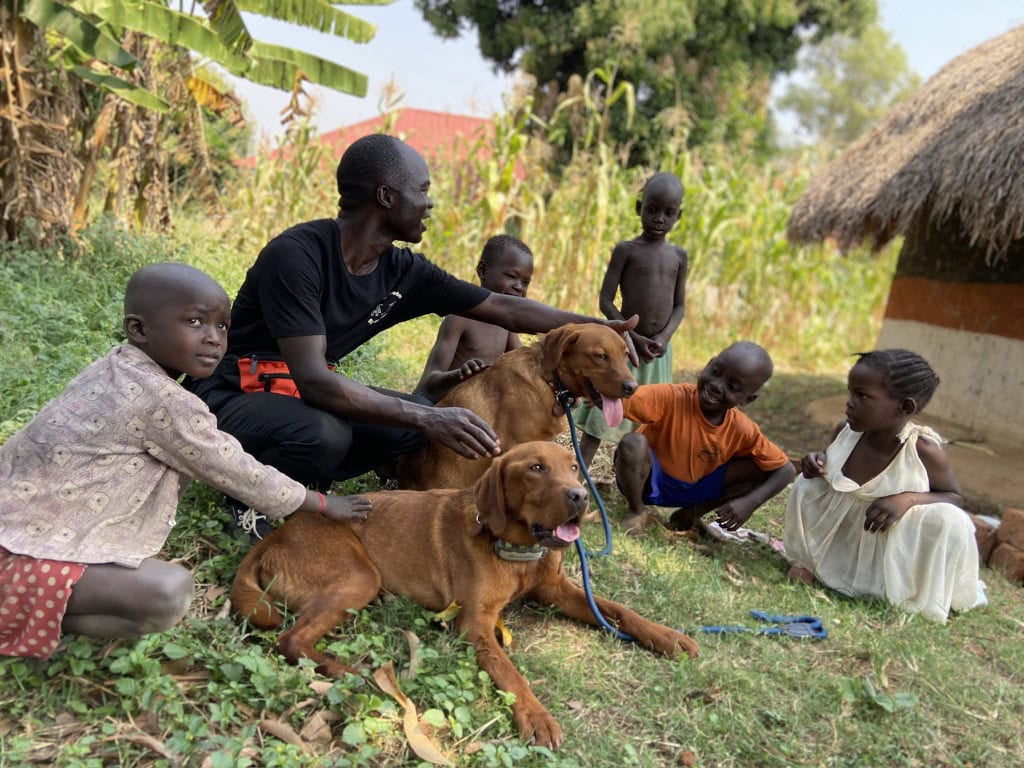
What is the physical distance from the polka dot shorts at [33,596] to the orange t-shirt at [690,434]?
3.10 metres

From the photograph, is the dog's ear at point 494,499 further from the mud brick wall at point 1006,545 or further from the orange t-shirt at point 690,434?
the mud brick wall at point 1006,545

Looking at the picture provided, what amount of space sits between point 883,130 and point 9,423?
34.5 feet

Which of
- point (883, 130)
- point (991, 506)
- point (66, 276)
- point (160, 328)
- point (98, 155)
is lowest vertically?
point (991, 506)

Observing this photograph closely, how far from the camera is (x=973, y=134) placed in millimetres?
8031

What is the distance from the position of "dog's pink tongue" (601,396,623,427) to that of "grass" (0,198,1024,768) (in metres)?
0.75

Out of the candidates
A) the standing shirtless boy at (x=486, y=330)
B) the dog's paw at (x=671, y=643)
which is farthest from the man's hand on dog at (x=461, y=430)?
the standing shirtless boy at (x=486, y=330)

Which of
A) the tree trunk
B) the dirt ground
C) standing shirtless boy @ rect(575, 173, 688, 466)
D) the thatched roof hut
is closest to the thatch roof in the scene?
the thatched roof hut

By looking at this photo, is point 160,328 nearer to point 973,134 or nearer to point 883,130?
point 973,134

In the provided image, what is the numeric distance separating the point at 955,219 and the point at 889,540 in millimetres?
6647

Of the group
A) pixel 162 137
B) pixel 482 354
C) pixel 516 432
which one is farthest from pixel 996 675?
pixel 162 137

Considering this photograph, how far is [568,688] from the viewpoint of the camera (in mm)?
2926

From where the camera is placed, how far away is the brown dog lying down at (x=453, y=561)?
9.34 feet

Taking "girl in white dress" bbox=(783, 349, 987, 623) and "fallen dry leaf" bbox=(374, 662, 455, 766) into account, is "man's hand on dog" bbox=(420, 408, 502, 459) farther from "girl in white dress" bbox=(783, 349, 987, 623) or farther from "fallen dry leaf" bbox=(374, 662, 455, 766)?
"girl in white dress" bbox=(783, 349, 987, 623)

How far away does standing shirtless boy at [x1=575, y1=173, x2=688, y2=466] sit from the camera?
546cm
